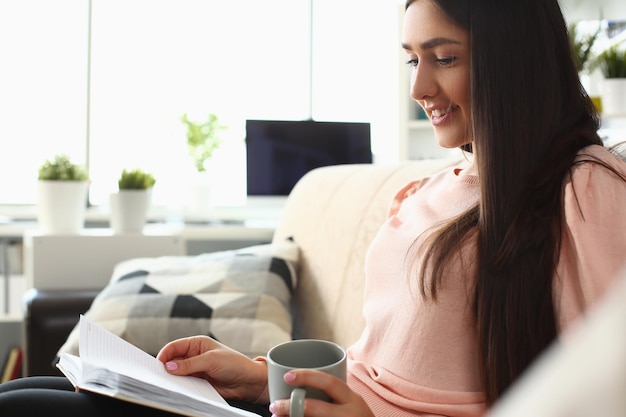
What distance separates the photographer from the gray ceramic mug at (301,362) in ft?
2.16

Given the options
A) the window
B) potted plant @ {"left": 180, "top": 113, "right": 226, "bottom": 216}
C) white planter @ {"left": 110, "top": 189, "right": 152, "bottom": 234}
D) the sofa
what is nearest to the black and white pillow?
the sofa

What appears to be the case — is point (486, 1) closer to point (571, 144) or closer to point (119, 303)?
point (571, 144)

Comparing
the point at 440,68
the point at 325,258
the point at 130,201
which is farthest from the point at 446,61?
the point at 130,201

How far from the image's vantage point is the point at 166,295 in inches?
60.1

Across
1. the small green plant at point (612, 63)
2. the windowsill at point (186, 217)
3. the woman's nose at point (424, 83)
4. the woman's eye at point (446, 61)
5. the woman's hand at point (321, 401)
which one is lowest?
the woman's hand at point (321, 401)

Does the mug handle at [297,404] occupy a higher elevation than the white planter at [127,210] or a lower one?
lower

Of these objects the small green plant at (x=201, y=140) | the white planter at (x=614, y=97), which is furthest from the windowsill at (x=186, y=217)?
the white planter at (x=614, y=97)

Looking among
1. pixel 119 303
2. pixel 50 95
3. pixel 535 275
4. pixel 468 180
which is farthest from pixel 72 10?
pixel 535 275

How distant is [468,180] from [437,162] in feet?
1.58

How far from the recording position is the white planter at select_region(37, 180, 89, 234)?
7.88 ft

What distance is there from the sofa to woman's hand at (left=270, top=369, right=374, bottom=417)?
27.7 inches

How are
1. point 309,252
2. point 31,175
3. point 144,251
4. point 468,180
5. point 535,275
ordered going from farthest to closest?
point 31,175 < point 144,251 < point 309,252 < point 468,180 < point 535,275

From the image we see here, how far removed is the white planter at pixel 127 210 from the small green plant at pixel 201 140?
35.4 inches

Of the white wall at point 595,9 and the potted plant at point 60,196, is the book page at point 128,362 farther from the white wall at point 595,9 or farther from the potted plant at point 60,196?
the potted plant at point 60,196
